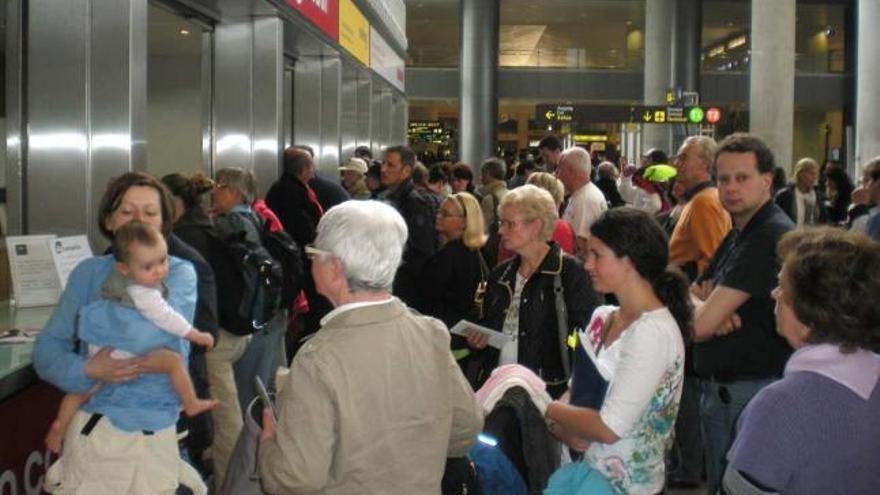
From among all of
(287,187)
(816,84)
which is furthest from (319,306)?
(816,84)

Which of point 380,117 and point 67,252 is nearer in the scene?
point 67,252

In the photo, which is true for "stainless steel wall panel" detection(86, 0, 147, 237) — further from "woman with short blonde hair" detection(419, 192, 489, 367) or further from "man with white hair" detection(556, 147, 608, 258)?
"man with white hair" detection(556, 147, 608, 258)

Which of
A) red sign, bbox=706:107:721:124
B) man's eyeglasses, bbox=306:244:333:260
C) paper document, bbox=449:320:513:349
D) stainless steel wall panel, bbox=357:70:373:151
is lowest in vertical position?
paper document, bbox=449:320:513:349

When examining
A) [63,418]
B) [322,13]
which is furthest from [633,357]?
[322,13]

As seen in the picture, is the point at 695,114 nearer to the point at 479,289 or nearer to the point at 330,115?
the point at 330,115

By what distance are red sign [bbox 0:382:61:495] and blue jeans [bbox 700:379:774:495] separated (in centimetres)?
255

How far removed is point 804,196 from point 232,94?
19.6 ft

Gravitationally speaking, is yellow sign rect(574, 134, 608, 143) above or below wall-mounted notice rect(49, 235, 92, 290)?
above

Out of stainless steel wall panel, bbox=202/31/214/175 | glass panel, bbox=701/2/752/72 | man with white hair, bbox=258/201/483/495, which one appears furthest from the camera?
glass panel, bbox=701/2/752/72

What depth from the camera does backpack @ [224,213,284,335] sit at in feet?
17.6

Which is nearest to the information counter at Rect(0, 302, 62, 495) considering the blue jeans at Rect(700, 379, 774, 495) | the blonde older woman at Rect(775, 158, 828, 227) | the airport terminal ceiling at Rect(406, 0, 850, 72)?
the blue jeans at Rect(700, 379, 774, 495)

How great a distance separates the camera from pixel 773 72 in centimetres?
2059

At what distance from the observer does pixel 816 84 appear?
31859 mm

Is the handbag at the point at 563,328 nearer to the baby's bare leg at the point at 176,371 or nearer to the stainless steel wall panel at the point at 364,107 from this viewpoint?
the baby's bare leg at the point at 176,371
